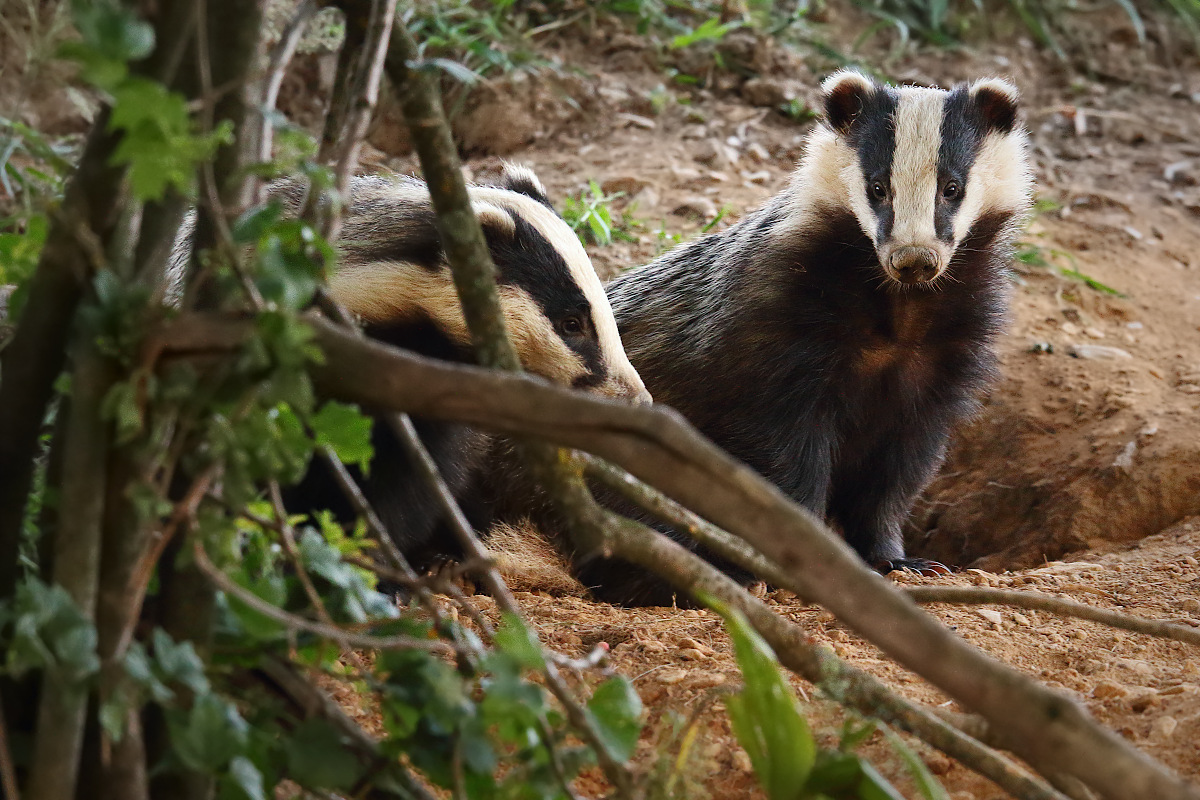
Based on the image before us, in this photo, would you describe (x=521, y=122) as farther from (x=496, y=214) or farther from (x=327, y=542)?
(x=327, y=542)

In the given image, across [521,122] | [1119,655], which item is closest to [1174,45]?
[521,122]

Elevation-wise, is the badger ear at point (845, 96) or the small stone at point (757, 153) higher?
the badger ear at point (845, 96)

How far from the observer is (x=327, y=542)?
1562 mm

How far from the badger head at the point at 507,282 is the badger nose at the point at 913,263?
81 cm

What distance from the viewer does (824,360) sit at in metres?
3.42

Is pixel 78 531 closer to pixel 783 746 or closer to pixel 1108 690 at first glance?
pixel 783 746

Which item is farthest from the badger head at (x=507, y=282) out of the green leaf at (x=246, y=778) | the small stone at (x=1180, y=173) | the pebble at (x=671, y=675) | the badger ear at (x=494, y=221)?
the small stone at (x=1180, y=173)

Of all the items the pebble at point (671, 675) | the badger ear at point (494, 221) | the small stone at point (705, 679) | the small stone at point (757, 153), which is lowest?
the pebble at point (671, 675)

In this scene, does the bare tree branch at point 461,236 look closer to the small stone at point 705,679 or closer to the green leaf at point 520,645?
the green leaf at point 520,645

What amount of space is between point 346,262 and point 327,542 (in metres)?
1.14

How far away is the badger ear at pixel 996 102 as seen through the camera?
3602mm

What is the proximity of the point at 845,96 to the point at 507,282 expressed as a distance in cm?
144

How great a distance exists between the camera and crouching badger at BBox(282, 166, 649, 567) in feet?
8.52

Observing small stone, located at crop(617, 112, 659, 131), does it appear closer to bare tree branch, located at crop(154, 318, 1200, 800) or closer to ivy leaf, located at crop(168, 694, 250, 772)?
bare tree branch, located at crop(154, 318, 1200, 800)
